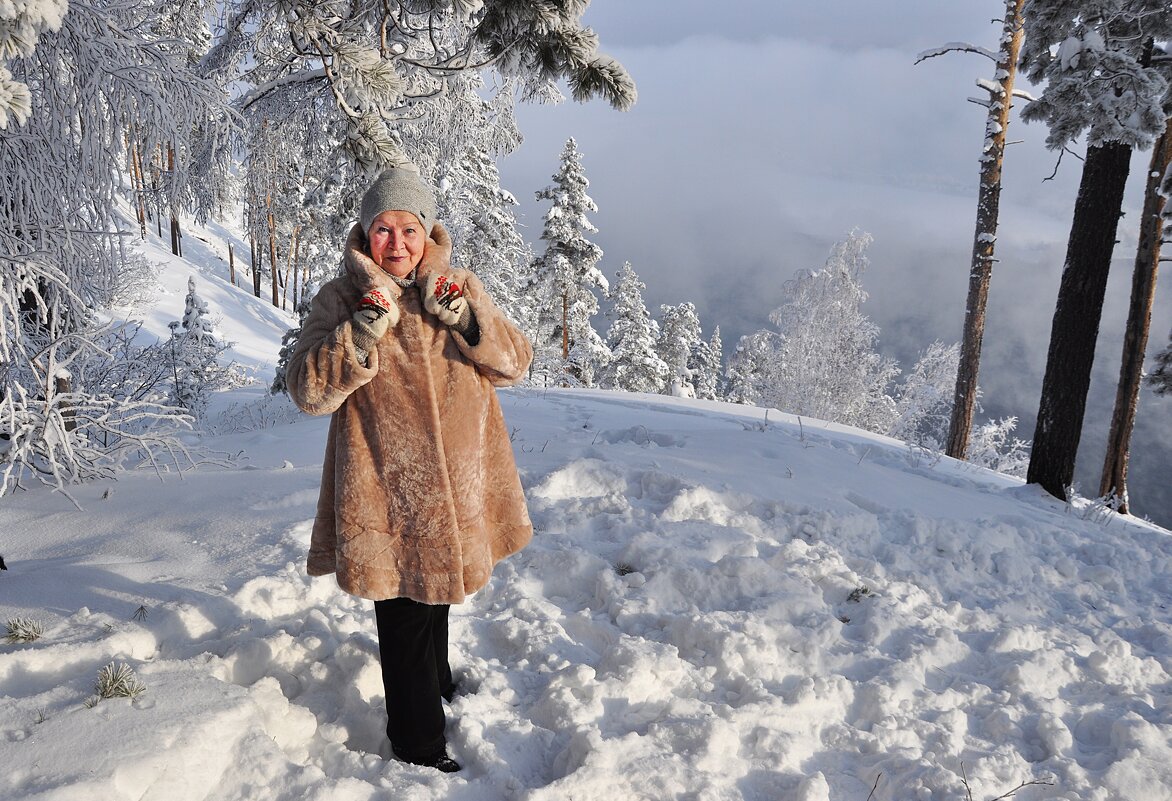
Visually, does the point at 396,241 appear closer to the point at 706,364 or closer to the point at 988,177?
the point at 988,177

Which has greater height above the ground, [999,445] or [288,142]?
[288,142]

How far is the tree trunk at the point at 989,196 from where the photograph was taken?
11336 millimetres

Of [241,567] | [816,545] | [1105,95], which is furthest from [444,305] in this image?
[1105,95]

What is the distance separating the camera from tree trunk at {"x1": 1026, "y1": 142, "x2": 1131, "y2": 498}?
6820mm

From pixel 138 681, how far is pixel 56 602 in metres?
1.13

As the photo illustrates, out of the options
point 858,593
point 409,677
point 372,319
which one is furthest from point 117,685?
point 858,593

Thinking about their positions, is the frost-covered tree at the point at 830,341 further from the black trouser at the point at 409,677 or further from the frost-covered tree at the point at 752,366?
the black trouser at the point at 409,677

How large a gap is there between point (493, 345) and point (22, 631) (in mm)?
2441

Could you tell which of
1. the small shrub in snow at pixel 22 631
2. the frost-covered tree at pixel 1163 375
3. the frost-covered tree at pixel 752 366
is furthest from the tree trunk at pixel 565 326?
the small shrub in snow at pixel 22 631

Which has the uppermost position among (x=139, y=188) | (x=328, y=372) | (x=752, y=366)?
(x=139, y=188)

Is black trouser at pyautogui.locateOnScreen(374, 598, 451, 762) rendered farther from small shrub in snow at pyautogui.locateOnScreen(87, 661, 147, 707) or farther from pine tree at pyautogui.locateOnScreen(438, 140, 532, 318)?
pine tree at pyautogui.locateOnScreen(438, 140, 532, 318)

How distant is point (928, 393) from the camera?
23578 millimetres

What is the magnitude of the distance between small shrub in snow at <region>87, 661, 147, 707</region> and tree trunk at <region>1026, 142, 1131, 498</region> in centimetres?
851

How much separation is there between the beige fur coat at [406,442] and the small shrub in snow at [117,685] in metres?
0.86
